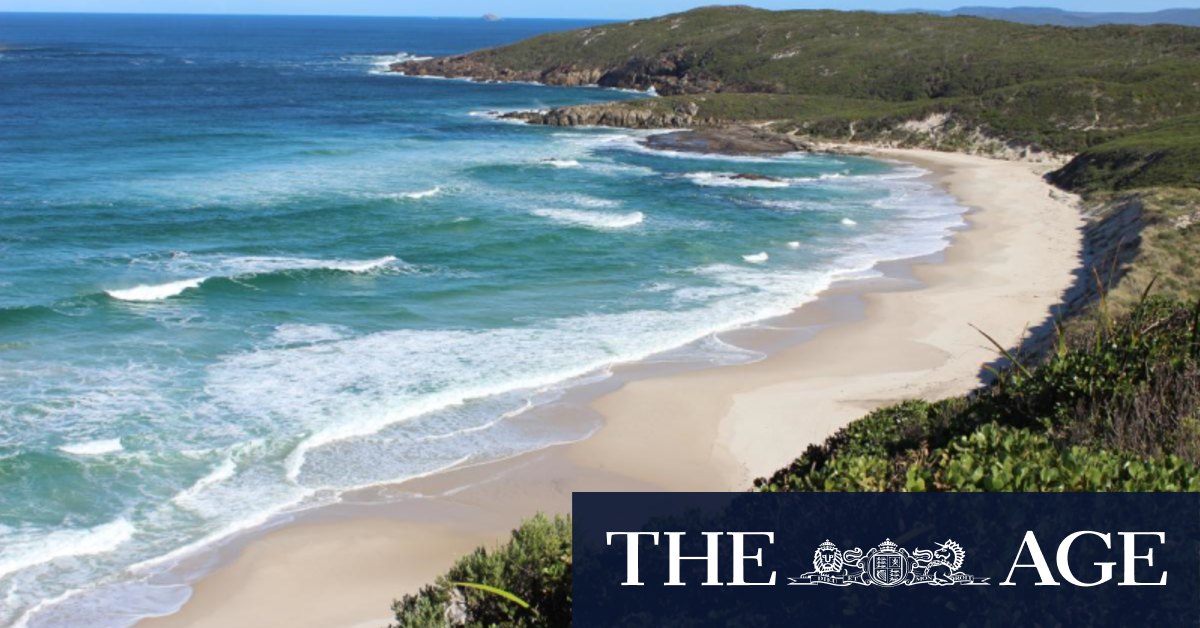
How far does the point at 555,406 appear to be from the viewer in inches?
801

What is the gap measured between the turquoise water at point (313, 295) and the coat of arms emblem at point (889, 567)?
10203 mm

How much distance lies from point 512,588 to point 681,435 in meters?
10.5

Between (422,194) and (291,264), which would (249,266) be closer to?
(291,264)

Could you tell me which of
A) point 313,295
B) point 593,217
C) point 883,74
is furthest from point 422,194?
point 883,74

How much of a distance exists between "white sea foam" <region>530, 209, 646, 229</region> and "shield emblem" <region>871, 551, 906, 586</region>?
31207mm

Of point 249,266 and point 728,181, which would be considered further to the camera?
point 728,181

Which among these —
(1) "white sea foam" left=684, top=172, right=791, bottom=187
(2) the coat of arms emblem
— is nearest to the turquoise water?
(1) "white sea foam" left=684, top=172, right=791, bottom=187

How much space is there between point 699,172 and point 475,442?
37.1 meters

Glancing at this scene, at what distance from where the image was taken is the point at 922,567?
6484 mm

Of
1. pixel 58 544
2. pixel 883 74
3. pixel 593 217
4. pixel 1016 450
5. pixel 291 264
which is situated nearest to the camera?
pixel 1016 450

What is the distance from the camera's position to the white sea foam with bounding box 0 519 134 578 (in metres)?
14.2

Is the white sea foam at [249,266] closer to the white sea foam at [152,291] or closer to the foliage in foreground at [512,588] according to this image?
the white sea foam at [152,291]

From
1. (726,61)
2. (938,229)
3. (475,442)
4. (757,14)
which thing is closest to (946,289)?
(938,229)

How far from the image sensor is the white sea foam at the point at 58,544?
46.5ft
